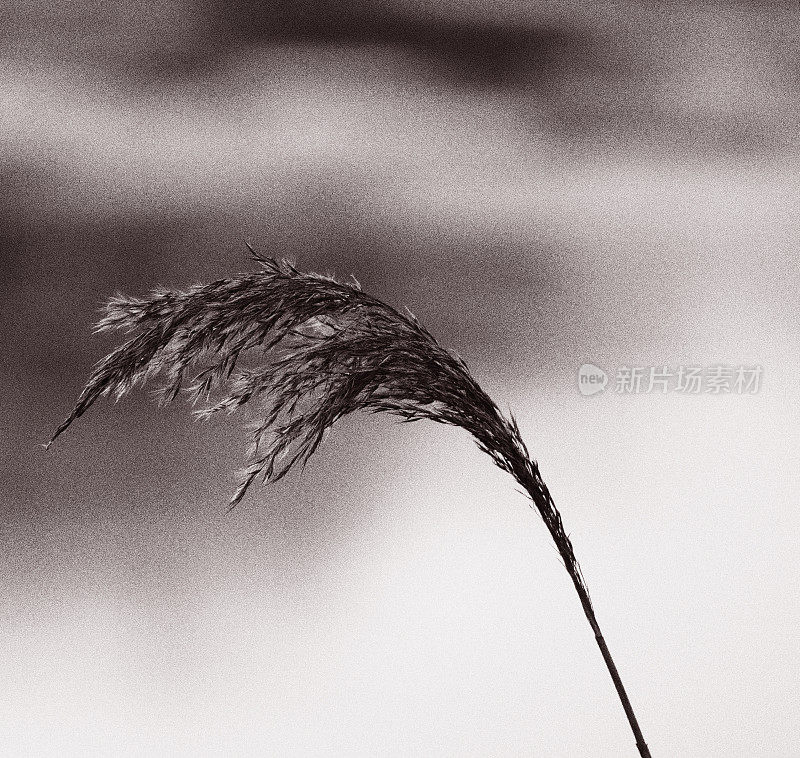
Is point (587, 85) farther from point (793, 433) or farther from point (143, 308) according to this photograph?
point (143, 308)

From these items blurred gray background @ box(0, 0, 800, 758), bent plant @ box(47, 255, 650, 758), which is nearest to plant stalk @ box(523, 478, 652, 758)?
bent plant @ box(47, 255, 650, 758)

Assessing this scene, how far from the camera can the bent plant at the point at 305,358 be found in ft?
2.86

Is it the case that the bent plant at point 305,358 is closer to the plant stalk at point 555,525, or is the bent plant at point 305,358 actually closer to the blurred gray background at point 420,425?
the plant stalk at point 555,525

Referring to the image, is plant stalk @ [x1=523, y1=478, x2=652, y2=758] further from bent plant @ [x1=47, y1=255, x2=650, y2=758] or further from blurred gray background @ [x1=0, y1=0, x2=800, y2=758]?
blurred gray background @ [x1=0, y1=0, x2=800, y2=758]

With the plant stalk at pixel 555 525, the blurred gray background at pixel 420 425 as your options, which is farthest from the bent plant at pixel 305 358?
the blurred gray background at pixel 420 425

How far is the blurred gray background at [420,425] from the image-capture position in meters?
1.33

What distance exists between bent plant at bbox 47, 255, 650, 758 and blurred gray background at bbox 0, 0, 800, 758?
46cm

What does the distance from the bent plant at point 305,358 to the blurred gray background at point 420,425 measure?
464 millimetres

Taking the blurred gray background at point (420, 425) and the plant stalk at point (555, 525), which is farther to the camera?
the blurred gray background at point (420, 425)

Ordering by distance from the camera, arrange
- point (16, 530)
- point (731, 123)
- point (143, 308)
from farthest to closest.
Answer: point (731, 123)
point (16, 530)
point (143, 308)

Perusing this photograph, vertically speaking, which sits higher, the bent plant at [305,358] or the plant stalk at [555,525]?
the bent plant at [305,358]

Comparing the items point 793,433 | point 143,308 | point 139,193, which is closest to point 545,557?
point 793,433

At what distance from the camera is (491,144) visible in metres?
1.40

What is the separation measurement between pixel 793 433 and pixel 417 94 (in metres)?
0.97
